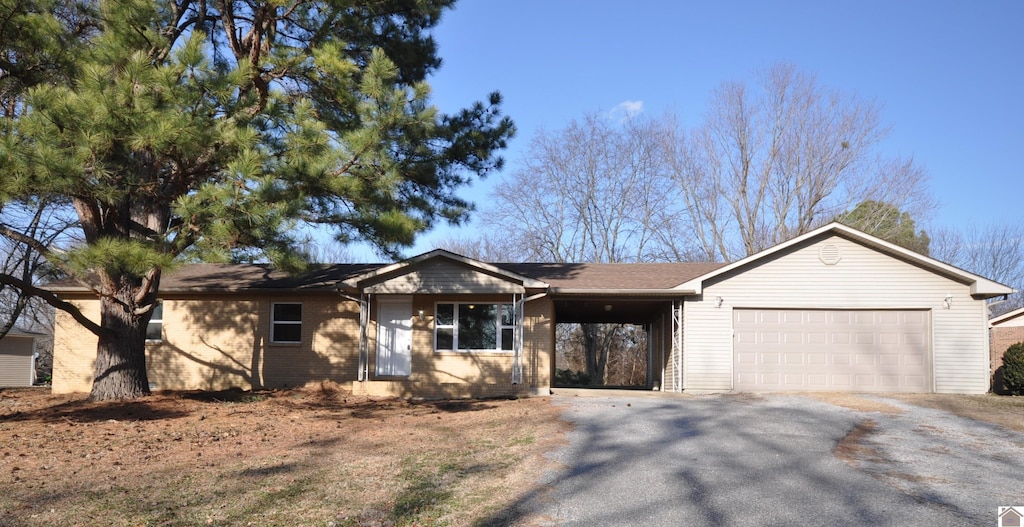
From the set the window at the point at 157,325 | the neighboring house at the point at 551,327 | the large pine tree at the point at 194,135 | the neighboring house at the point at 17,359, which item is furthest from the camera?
the neighboring house at the point at 17,359

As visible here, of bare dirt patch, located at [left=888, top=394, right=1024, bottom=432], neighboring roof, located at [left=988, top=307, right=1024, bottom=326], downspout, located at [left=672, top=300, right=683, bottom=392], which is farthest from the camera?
neighboring roof, located at [left=988, top=307, right=1024, bottom=326]

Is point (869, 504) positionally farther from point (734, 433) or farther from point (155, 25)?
point (155, 25)

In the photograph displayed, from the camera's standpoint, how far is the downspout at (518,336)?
54.6 feet

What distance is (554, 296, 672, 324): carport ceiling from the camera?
18.4 m

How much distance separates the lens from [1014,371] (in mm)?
16750

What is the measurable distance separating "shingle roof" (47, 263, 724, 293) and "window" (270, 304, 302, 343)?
2.34 feet

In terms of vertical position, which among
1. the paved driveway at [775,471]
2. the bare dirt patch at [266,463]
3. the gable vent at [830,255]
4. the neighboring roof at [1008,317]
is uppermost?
the gable vent at [830,255]

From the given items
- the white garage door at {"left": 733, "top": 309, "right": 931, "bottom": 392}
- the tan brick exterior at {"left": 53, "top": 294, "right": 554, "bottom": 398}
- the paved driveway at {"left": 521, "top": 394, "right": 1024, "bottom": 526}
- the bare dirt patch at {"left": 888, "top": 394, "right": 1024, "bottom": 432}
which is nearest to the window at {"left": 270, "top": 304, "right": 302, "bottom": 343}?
the tan brick exterior at {"left": 53, "top": 294, "right": 554, "bottom": 398}

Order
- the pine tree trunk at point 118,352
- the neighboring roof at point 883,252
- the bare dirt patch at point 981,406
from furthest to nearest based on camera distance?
the neighboring roof at point 883,252, the pine tree trunk at point 118,352, the bare dirt patch at point 981,406

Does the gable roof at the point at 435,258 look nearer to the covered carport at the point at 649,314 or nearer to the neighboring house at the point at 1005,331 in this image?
the covered carport at the point at 649,314

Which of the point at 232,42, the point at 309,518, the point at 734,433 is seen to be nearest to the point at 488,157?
the point at 232,42

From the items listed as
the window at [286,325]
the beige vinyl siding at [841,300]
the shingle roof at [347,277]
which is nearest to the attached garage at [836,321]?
the beige vinyl siding at [841,300]

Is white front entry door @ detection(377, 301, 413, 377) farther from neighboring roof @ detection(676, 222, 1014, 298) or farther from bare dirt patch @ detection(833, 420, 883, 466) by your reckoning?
bare dirt patch @ detection(833, 420, 883, 466)

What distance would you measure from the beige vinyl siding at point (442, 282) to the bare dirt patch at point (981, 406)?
8.48m
